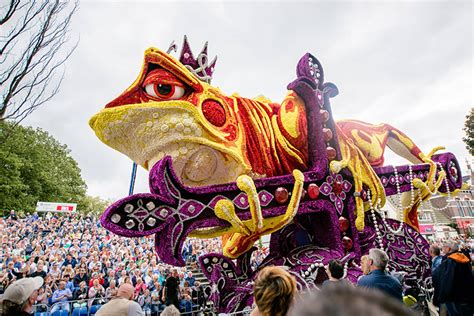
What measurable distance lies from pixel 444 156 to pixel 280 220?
151 inches

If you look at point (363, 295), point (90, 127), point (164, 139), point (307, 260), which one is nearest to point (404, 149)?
point (307, 260)

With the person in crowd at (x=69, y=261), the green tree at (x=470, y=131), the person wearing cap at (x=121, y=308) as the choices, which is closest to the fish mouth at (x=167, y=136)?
the person wearing cap at (x=121, y=308)

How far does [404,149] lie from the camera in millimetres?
5801

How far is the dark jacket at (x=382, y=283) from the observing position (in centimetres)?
238

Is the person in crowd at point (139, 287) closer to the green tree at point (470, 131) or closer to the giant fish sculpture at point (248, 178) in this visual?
the giant fish sculpture at point (248, 178)

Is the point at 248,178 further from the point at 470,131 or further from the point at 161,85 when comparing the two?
the point at 470,131

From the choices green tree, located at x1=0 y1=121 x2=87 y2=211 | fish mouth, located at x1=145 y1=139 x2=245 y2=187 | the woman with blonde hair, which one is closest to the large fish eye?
fish mouth, located at x1=145 y1=139 x2=245 y2=187

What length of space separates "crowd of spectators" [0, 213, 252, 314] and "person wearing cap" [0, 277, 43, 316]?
5.68ft

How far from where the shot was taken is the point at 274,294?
4.37 ft

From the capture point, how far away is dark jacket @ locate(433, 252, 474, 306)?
3236mm

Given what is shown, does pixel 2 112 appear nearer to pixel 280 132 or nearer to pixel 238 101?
pixel 238 101

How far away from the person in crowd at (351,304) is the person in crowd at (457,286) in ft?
11.5

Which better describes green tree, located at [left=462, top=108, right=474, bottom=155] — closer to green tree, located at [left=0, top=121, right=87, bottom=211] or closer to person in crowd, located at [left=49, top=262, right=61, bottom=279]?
person in crowd, located at [left=49, top=262, right=61, bottom=279]

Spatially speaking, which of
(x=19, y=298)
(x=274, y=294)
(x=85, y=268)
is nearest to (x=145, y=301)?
(x=85, y=268)
